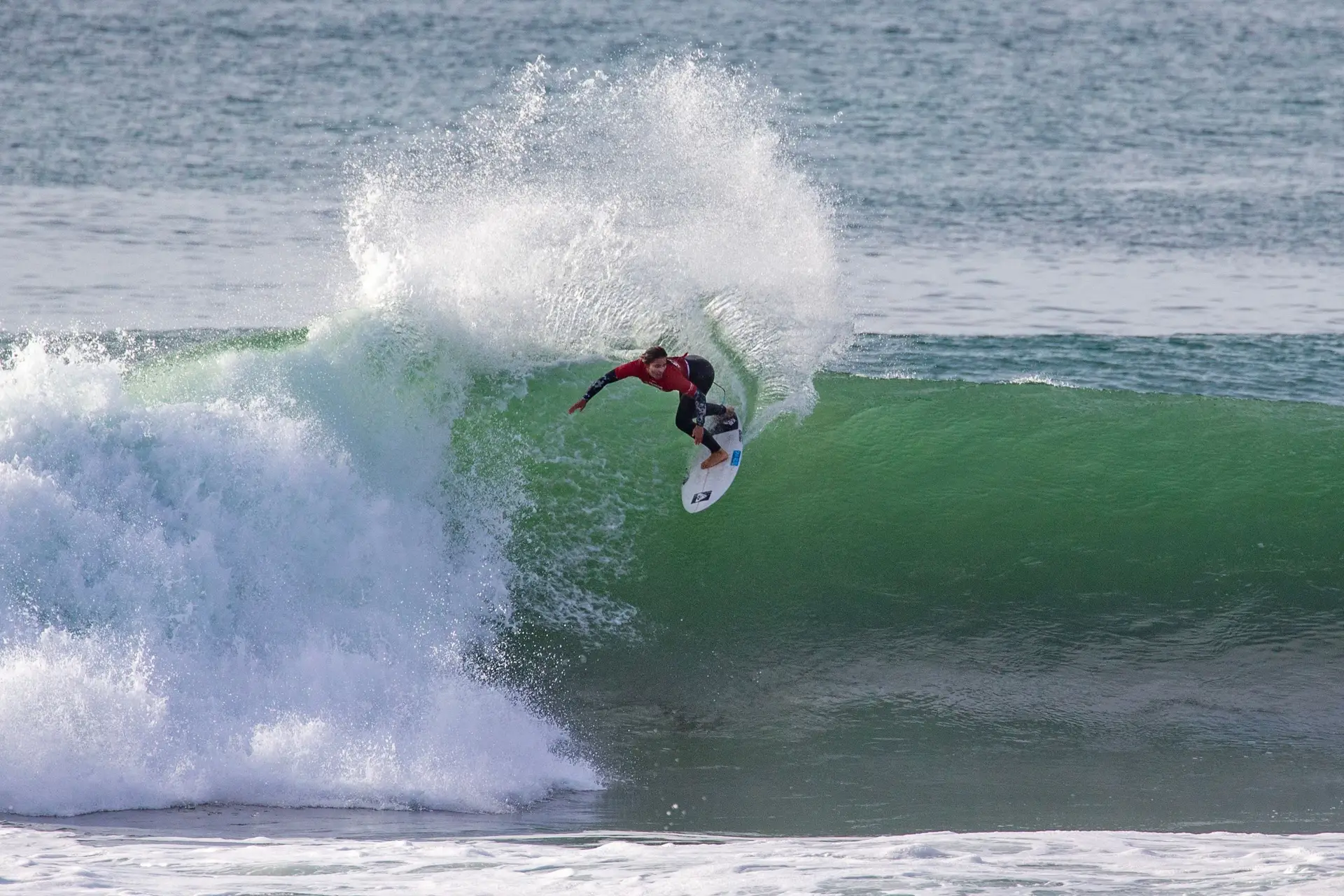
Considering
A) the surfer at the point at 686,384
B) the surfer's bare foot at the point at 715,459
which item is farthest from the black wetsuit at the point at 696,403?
the surfer's bare foot at the point at 715,459

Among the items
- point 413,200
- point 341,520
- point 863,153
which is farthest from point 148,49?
point 341,520

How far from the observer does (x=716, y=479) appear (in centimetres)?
1025

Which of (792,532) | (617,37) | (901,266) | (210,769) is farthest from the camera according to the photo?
(617,37)

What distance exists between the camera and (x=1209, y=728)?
28.7ft

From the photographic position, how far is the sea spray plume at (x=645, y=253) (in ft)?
36.6

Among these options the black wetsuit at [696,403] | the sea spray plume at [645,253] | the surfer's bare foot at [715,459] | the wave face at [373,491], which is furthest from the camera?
the sea spray plume at [645,253]

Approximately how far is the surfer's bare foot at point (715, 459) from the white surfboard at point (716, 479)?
0.02m

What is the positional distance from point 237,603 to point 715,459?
3231mm

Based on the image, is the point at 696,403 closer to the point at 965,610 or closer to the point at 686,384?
the point at 686,384

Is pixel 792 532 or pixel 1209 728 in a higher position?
pixel 792 532

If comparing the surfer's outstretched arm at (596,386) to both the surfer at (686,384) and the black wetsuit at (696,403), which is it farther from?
the black wetsuit at (696,403)

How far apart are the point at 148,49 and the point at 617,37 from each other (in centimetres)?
1278

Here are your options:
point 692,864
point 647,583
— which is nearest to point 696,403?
point 647,583

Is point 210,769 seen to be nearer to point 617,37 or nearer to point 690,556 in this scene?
point 690,556
